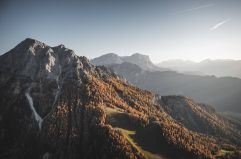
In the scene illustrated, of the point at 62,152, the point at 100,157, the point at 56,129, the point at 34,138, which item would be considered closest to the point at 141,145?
the point at 100,157

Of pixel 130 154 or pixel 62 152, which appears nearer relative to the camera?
pixel 130 154

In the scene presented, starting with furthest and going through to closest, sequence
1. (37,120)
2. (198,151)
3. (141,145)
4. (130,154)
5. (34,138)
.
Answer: (37,120) < (34,138) < (198,151) < (141,145) < (130,154)

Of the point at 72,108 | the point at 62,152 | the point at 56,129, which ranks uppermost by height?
the point at 72,108

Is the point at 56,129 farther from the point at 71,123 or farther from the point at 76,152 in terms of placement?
the point at 76,152

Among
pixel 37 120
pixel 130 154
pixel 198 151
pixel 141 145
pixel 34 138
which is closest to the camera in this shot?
pixel 130 154

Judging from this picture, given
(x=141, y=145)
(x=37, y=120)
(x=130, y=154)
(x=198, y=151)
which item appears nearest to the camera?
(x=130, y=154)

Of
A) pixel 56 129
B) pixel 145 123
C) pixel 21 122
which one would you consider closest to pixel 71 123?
pixel 56 129

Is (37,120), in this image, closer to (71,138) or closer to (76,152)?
(71,138)

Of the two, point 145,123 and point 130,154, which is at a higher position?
point 145,123

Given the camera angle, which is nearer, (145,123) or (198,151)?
(198,151)
